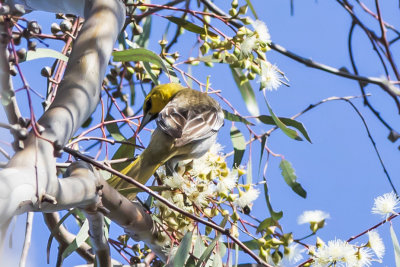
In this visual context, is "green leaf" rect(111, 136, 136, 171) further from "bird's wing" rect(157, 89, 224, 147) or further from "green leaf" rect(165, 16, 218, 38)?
"green leaf" rect(165, 16, 218, 38)

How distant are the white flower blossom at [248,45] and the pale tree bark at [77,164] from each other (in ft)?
1.51

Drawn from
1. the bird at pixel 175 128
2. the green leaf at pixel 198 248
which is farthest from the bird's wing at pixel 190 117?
the green leaf at pixel 198 248

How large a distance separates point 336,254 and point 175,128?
3.79 ft

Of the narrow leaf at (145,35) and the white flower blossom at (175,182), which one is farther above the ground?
the narrow leaf at (145,35)

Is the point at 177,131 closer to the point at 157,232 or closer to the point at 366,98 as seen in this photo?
the point at 157,232

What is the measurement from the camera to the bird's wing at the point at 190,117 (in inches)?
108

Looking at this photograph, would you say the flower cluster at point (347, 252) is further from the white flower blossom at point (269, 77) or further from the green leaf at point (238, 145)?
the green leaf at point (238, 145)

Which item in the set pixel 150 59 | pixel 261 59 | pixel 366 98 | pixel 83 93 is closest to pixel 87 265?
pixel 150 59

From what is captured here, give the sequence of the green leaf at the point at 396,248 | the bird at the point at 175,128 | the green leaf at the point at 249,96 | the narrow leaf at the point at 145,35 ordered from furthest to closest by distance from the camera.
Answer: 1. the narrow leaf at the point at 145,35
2. the green leaf at the point at 249,96
3. the bird at the point at 175,128
4. the green leaf at the point at 396,248

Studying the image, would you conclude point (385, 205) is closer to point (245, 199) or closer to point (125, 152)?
point (245, 199)

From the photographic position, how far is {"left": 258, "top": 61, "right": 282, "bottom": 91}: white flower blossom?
209 cm

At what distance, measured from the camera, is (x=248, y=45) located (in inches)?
81.4

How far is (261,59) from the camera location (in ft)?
6.94

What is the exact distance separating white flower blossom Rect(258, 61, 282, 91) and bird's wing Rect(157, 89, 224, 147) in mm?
644
